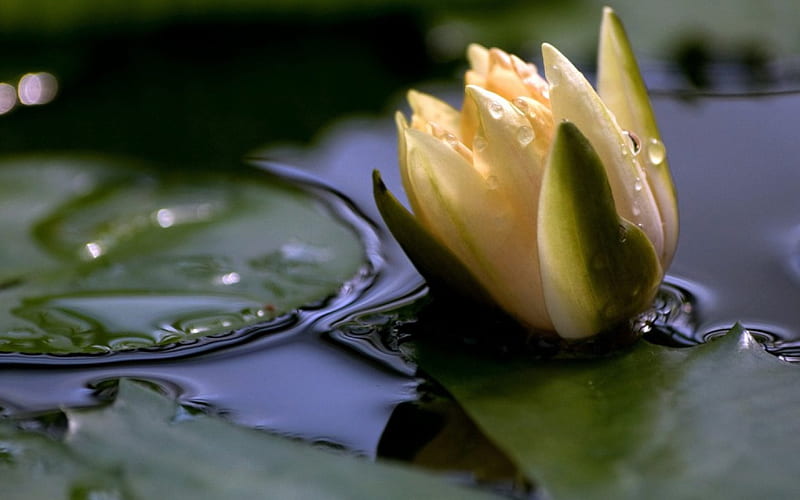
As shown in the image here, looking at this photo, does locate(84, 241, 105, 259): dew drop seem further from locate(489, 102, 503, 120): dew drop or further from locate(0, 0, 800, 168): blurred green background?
locate(489, 102, 503, 120): dew drop

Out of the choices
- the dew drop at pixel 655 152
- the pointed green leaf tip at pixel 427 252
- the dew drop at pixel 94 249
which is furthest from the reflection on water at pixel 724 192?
the dew drop at pixel 94 249

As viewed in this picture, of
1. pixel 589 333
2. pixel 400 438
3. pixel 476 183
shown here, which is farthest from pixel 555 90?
pixel 400 438

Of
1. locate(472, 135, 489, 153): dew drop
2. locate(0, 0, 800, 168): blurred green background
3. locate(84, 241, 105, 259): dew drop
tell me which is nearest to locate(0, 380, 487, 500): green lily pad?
locate(472, 135, 489, 153): dew drop

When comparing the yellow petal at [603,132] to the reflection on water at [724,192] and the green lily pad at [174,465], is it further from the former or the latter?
the green lily pad at [174,465]

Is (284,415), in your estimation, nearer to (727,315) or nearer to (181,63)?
(727,315)

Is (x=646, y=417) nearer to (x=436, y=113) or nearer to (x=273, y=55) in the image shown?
(x=436, y=113)

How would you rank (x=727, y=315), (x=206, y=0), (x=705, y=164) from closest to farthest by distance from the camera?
(x=727, y=315), (x=705, y=164), (x=206, y=0)
